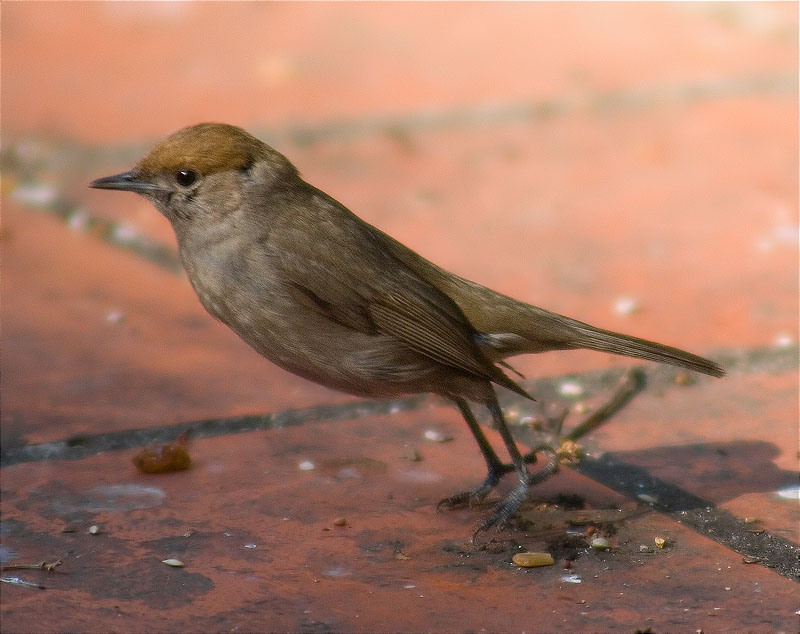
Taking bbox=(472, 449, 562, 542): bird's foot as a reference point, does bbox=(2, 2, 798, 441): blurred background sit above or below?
above

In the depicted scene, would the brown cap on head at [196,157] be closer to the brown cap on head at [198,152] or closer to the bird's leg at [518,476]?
the brown cap on head at [198,152]

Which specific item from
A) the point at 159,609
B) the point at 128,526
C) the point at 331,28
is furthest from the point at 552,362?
the point at 331,28

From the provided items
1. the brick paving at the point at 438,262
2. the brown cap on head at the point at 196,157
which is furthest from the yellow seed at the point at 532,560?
the brown cap on head at the point at 196,157

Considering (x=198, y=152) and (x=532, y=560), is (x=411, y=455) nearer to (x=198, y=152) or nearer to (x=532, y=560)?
(x=532, y=560)

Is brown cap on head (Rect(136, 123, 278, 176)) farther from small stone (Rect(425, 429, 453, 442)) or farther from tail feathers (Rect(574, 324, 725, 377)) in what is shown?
tail feathers (Rect(574, 324, 725, 377))

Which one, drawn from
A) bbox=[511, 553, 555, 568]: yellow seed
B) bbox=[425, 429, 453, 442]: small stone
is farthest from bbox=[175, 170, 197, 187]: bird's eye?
bbox=[511, 553, 555, 568]: yellow seed

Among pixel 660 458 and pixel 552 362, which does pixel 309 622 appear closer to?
pixel 660 458
